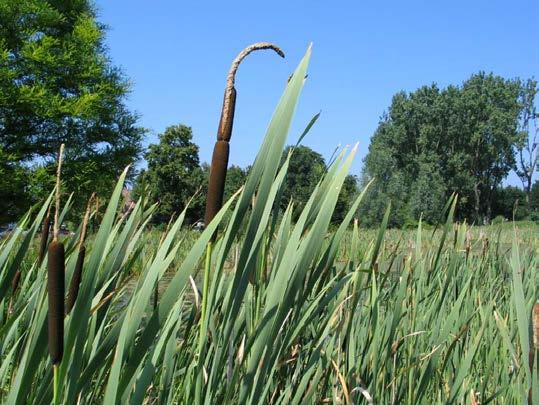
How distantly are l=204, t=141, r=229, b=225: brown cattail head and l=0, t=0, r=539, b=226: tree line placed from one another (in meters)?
0.31

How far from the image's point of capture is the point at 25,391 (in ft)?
1.40

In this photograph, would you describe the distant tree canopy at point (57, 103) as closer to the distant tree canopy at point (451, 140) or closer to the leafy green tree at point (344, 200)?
the leafy green tree at point (344, 200)

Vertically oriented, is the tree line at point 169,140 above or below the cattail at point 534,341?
above

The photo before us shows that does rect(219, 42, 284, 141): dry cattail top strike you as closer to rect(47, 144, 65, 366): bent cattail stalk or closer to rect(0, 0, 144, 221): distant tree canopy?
rect(47, 144, 65, 366): bent cattail stalk

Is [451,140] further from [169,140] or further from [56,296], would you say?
[56,296]

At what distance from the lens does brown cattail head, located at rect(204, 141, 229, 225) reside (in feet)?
1.40

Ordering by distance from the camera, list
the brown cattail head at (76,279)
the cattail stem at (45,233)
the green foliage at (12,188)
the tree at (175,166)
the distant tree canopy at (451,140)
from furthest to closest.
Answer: the distant tree canopy at (451,140) → the tree at (175,166) → the green foliage at (12,188) → the cattail stem at (45,233) → the brown cattail head at (76,279)

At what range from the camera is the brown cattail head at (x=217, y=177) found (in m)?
0.43

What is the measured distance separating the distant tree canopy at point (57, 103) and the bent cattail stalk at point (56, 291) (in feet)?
35.6

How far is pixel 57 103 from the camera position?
1117cm

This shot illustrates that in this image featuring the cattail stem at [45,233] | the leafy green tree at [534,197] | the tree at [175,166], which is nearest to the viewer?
the cattail stem at [45,233]

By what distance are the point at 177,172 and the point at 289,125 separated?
3285 centimetres

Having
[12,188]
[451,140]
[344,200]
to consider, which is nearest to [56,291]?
[12,188]

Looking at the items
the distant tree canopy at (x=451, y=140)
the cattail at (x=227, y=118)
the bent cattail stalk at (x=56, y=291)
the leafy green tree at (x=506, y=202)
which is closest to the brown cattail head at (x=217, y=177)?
the cattail at (x=227, y=118)
